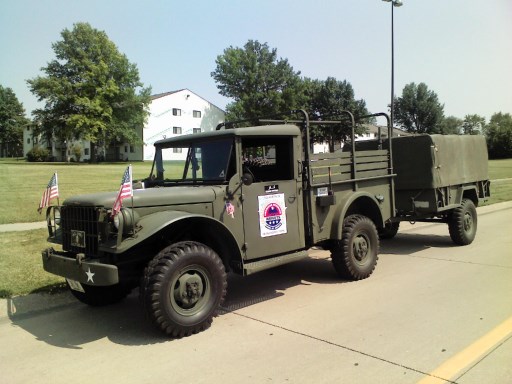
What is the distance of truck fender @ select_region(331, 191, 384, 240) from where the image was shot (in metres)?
6.22

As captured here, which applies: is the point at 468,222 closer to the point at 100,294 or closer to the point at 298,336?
the point at 298,336

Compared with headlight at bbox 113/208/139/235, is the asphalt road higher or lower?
lower

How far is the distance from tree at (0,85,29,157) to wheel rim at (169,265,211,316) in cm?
9124

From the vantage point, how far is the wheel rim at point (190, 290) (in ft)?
14.8

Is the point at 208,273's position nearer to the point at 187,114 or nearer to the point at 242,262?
the point at 242,262

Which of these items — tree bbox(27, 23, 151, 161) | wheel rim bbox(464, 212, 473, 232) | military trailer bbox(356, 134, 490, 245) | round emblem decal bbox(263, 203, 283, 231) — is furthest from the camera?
tree bbox(27, 23, 151, 161)

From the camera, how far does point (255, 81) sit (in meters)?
61.4

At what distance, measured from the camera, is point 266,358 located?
3.92 meters

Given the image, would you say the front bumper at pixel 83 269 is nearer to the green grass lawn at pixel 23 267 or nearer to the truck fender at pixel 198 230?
the truck fender at pixel 198 230

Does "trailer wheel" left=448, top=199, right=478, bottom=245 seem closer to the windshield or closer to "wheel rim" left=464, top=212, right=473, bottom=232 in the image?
"wheel rim" left=464, top=212, right=473, bottom=232

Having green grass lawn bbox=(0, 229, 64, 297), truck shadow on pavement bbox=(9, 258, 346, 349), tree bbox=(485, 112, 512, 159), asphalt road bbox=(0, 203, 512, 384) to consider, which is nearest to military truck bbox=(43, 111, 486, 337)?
truck shadow on pavement bbox=(9, 258, 346, 349)

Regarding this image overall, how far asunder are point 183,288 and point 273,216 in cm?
150

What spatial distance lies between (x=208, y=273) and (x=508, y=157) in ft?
254

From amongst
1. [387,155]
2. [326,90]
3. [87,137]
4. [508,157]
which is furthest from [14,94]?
[387,155]
